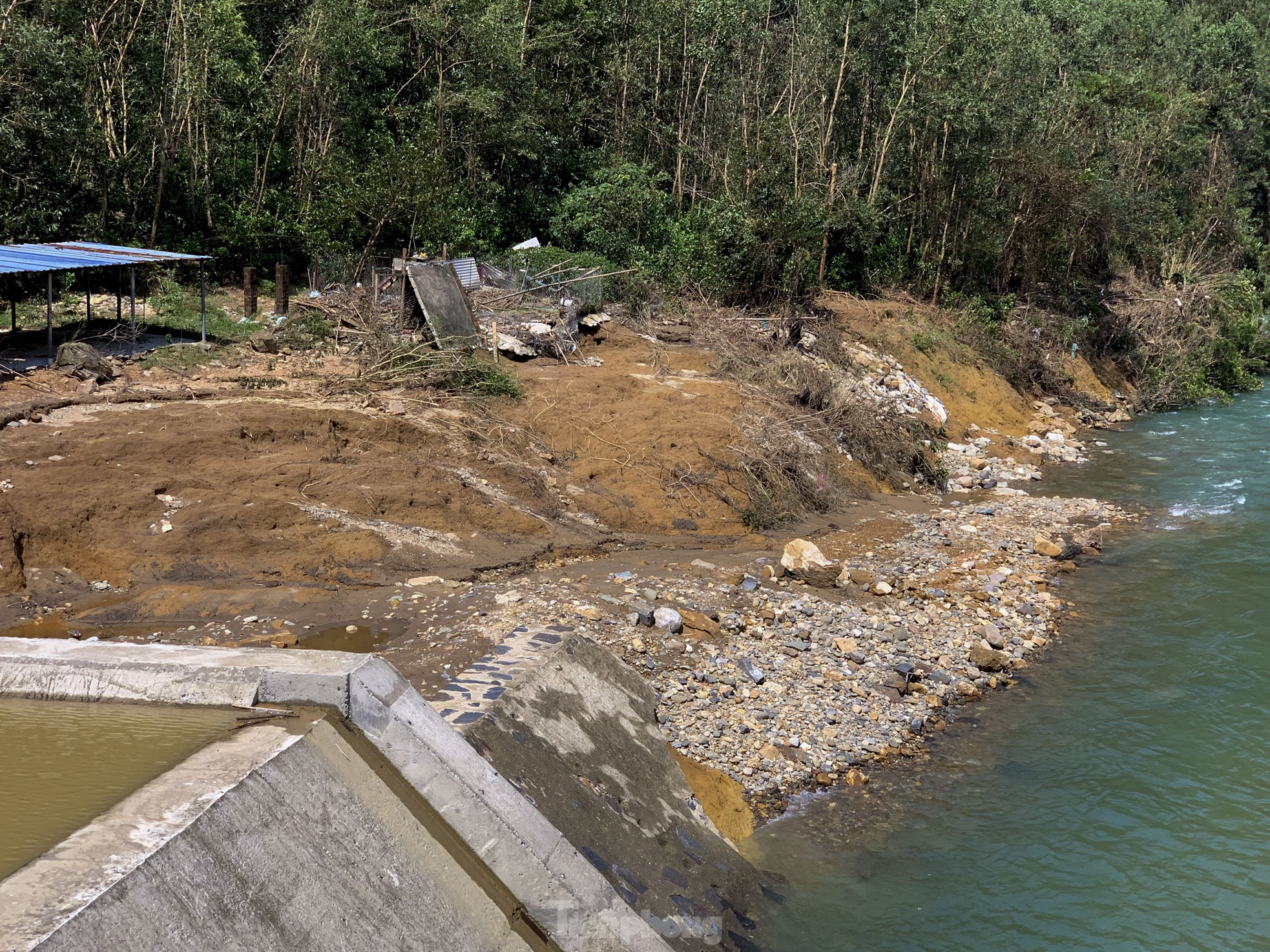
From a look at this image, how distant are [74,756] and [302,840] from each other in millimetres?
1135

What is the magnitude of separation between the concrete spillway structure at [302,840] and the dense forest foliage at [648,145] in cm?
1373

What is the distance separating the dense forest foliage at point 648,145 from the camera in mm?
18281

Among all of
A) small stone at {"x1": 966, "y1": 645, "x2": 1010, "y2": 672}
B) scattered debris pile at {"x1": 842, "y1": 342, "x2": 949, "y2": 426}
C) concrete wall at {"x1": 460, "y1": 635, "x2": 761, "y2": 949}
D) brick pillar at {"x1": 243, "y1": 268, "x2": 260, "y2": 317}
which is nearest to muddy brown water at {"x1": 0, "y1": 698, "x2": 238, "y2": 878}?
concrete wall at {"x1": 460, "y1": 635, "x2": 761, "y2": 949}

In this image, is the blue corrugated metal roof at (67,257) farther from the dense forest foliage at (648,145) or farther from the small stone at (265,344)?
the dense forest foliage at (648,145)

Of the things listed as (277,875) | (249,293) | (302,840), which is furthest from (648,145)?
(277,875)

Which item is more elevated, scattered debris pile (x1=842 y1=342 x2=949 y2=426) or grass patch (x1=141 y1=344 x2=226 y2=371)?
grass patch (x1=141 y1=344 x2=226 y2=371)

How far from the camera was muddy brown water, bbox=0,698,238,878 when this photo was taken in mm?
4137

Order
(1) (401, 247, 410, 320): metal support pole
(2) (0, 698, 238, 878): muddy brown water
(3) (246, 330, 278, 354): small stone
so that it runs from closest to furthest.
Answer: (2) (0, 698, 238, 878): muddy brown water, (1) (401, 247, 410, 320): metal support pole, (3) (246, 330, 278, 354): small stone

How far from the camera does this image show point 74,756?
466cm

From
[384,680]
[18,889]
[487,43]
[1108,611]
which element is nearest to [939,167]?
[487,43]

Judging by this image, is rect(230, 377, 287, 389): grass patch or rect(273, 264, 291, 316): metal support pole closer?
rect(230, 377, 287, 389): grass patch

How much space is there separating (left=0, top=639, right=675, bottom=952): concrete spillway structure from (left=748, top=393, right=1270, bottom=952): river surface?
1.70 m

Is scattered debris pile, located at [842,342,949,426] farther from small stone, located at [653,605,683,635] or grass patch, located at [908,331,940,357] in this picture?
small stone, located at [653,605,683,635]

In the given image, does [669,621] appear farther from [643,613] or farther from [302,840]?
[302,840]
